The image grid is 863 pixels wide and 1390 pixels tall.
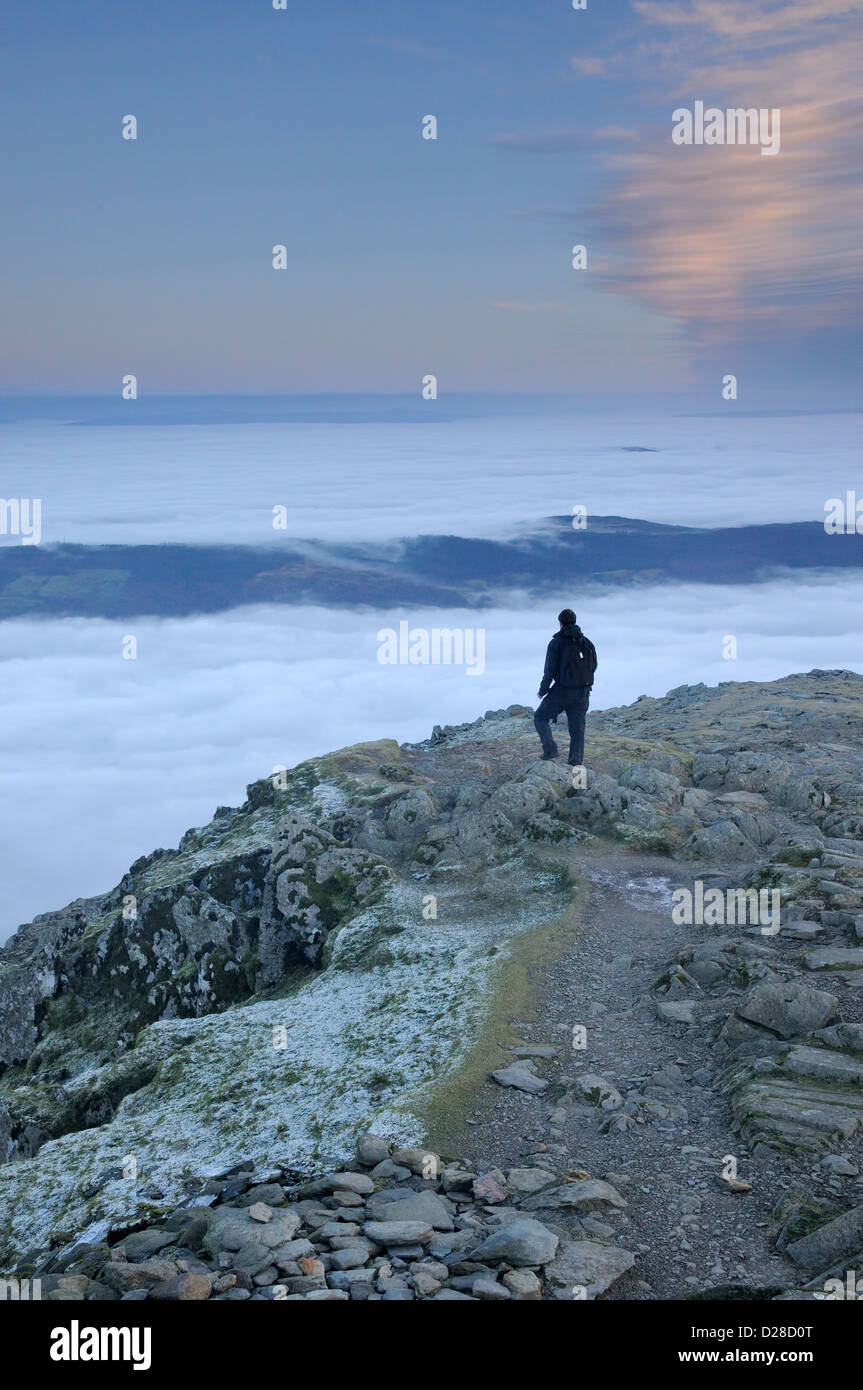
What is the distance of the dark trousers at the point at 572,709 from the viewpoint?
2748 cm

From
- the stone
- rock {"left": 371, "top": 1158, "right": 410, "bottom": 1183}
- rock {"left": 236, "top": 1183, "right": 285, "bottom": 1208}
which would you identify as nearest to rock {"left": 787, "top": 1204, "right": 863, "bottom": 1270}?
the stone

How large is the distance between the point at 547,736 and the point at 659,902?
335 inches

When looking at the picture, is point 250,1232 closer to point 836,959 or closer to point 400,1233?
point 400,1233

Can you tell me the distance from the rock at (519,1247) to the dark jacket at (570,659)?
1735cm

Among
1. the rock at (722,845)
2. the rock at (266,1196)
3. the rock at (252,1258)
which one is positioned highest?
the rock at (722,845)

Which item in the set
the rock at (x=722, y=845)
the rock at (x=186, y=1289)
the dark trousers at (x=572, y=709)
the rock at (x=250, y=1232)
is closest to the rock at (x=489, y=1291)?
the rock at (x=250, y=1232)

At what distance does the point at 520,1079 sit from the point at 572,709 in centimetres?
1422

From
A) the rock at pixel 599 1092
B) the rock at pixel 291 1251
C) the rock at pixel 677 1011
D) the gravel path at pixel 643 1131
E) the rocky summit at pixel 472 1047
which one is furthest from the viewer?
the rock at pixel 677 1011

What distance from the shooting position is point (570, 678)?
27031mm

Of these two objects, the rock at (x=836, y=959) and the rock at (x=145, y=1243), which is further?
the rock at (x=836, y=959)

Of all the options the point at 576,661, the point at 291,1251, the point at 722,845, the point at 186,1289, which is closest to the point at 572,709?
the point at 576,661

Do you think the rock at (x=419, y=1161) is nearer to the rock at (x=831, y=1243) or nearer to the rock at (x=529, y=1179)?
the rock at (x=529, y=1179)

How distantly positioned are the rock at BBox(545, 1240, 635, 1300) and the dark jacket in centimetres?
1731

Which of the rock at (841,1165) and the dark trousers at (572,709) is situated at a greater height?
the dark trousers at (572,709)
